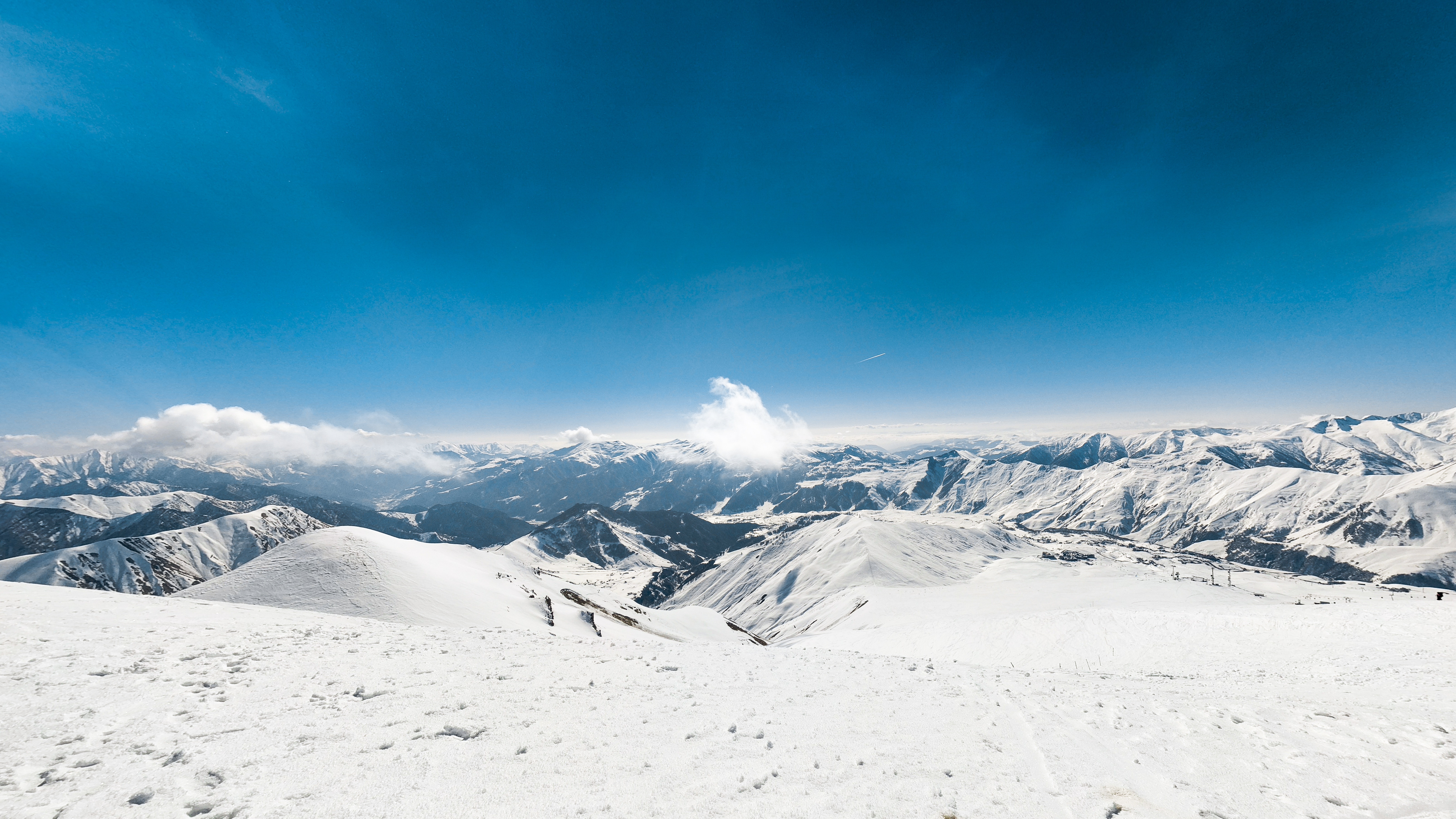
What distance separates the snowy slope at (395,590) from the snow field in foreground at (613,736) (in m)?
8.23

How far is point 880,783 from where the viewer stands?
9.20m

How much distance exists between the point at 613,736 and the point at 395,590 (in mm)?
23994

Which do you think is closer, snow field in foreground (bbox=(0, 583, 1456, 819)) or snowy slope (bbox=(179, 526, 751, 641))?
snow field in foreground (bbox=(0, 583, 1456, 819))

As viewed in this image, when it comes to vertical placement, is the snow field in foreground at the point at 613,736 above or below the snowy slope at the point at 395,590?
above

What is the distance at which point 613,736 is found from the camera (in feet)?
35.6

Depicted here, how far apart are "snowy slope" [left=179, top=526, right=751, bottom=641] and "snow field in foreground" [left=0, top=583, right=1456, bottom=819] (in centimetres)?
823

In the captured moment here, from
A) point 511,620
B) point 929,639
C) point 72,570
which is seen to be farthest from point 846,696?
point 72,570

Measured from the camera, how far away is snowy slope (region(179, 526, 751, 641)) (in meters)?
26.5

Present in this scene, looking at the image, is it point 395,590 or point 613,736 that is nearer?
point 613,736

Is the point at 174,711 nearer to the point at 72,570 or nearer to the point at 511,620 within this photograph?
the point at 511,620

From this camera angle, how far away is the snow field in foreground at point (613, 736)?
7977 mm

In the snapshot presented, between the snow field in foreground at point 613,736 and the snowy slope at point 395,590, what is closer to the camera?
the snow field in foreground at point 613,736

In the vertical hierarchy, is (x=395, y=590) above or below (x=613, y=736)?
below

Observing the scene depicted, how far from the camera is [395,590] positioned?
2819cm
